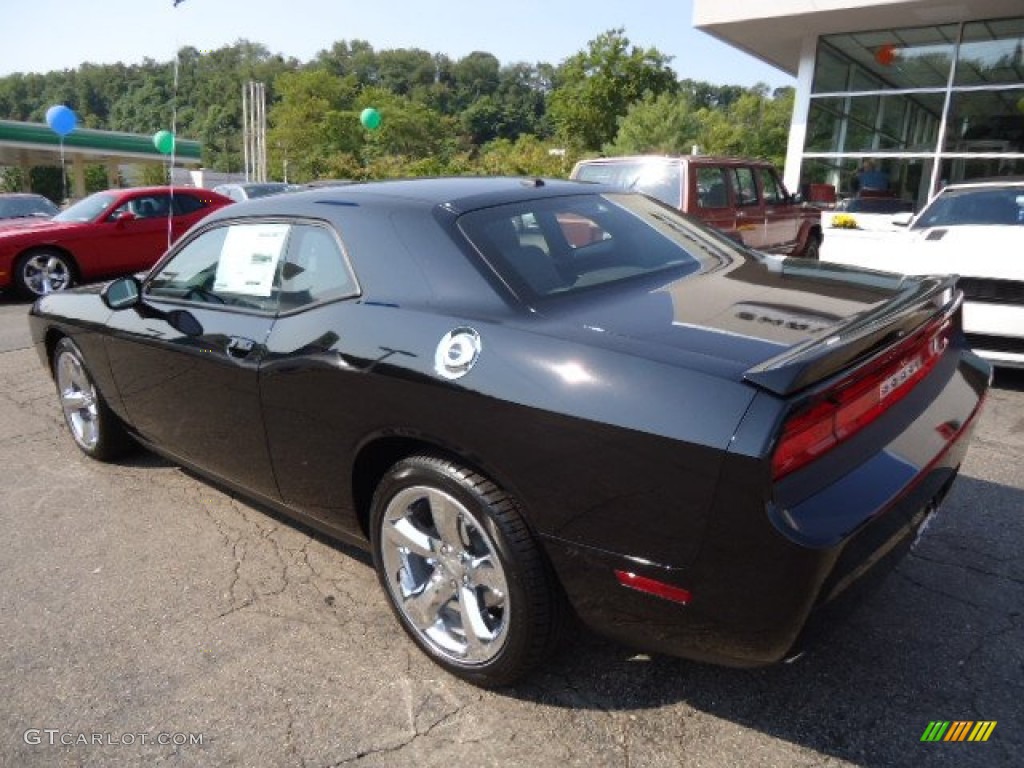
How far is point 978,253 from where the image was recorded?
5.23 metres

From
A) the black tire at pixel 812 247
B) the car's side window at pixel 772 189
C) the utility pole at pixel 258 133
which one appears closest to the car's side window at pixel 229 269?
the car's side window at pixel 772 189

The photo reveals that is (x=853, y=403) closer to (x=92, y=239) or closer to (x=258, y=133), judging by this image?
(x=92, y=239)

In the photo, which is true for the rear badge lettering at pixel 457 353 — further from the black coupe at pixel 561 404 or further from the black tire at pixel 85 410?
the black tire at pixel 85 410

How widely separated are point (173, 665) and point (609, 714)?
146 cm

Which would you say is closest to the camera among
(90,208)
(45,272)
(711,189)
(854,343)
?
(854,343)

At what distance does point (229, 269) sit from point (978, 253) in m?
5.01

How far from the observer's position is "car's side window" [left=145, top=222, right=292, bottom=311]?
289 centimetres

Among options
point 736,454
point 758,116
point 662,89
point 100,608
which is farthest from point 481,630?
point 758,116

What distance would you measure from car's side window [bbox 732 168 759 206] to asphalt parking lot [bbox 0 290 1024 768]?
235 inches

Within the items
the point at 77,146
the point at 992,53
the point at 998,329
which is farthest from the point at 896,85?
the point at 77,146

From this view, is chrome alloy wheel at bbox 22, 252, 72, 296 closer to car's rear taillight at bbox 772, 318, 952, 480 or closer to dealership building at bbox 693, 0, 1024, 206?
car's rear taillight at bbox 772, 318, 952, 480

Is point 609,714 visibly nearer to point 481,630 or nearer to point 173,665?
point 481,630

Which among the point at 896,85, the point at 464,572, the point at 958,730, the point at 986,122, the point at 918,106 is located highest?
the point at 896,85

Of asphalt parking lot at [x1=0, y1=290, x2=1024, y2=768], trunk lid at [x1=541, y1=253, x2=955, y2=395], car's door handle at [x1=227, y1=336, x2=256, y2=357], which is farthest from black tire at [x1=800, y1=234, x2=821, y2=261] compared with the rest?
car's door handle at [x1=227, y1=336, x2=256, y2=357]
